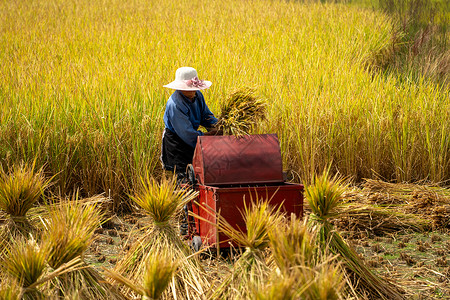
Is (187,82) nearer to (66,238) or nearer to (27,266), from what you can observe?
(66,238)

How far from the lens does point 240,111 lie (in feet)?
13.8

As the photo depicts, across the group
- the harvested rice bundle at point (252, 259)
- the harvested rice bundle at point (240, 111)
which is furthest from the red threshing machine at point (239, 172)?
the harvested rice bundle at point (252, 259)

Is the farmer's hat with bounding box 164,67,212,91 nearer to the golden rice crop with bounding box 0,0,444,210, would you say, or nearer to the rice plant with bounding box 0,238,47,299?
the golden rice crop with bounding box 0,0,444,210

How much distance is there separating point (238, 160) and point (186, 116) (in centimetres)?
69

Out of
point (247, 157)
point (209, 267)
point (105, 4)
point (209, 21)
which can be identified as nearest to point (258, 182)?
point (247, 157)

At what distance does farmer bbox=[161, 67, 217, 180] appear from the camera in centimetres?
439

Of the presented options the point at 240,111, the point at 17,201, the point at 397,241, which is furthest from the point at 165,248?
the point at 397,241

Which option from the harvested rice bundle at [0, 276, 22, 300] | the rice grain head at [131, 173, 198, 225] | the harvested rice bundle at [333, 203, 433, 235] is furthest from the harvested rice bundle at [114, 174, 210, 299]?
the harvested rice bundle at [333, 203, 433, 235]

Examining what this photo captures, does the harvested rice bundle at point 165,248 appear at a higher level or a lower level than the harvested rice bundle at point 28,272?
lower

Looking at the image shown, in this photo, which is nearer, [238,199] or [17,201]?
[17,201]

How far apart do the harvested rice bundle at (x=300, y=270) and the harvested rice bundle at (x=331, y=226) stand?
1.60ft

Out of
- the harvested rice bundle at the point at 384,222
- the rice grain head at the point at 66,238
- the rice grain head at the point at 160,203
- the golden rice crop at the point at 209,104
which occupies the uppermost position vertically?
the rice grain head at the point at 66,238

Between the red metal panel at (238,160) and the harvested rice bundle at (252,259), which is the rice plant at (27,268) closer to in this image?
the harvested rice bundle at (252,259)

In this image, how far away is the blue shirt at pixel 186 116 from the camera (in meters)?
4.38
